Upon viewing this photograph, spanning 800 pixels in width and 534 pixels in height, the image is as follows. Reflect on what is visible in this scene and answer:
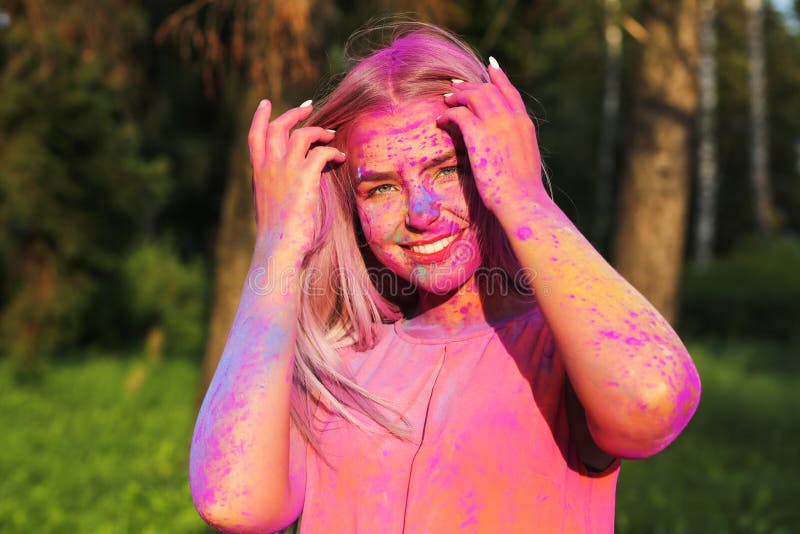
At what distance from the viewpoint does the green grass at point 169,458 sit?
17.2 ft

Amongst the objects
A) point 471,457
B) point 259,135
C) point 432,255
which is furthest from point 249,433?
point 259,135

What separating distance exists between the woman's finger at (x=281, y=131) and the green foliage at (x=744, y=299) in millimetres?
12563

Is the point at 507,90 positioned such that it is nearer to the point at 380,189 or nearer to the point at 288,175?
the point at 380,189

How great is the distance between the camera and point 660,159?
7.88 metres

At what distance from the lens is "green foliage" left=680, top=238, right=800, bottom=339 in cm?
1375

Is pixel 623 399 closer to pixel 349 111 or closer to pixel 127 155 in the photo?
pixel 349 111

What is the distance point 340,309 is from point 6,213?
696 cm

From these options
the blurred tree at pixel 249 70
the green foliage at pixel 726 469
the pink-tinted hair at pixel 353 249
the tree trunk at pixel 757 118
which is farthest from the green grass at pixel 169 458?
the tree trunk at pixel 757 118

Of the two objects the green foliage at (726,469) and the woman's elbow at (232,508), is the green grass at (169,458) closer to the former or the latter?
the green foliage at (726,469)

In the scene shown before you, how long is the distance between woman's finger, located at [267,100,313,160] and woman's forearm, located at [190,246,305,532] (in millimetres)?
334

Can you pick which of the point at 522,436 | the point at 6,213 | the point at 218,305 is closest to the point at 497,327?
the point at 522,436

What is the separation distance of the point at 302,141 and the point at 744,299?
44.0ft

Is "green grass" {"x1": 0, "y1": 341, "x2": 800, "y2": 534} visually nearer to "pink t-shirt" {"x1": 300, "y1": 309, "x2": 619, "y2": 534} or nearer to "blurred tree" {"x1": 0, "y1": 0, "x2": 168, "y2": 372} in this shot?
"blurred tree" {"x1": 0, "y1": 0, "x2": 168, "y2": 372}

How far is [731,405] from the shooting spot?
7.88m
